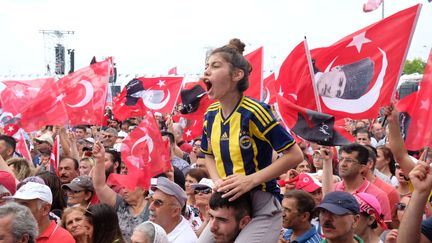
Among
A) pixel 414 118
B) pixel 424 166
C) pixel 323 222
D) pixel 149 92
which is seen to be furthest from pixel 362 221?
pixel 149 92

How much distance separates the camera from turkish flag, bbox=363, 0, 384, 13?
26.0 feet

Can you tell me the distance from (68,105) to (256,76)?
3.04 m

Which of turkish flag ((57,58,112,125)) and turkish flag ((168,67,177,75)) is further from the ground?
turkish flag ((57,58,112,125))

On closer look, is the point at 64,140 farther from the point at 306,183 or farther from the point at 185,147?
the point at 306,183

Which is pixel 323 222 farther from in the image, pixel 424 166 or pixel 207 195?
pixel 207 195

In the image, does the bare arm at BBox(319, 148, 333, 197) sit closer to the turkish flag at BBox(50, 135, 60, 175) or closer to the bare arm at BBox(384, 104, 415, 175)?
the bare arm at BBox(384, 104, 415, 175)

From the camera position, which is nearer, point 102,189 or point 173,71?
point 102,189

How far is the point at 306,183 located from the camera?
7508 millimetres

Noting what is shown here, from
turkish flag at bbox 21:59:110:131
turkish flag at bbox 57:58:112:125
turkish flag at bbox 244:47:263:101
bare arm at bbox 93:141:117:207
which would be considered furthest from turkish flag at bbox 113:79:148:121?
bare arm at bbox 93:141:117:207

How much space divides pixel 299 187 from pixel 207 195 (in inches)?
38.0

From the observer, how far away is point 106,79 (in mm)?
11867

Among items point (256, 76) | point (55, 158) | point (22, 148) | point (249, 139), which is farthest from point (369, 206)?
point (22, 148)

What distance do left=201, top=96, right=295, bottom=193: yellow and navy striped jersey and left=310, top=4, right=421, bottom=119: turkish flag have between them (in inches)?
72.3

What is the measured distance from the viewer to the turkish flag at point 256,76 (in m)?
10.5
